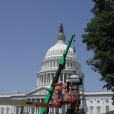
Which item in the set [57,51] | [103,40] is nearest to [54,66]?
[57,51]

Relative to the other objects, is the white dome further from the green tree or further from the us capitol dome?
the green tree

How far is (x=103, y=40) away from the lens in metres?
27.1

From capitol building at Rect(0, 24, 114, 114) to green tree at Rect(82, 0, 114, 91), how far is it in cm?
6853

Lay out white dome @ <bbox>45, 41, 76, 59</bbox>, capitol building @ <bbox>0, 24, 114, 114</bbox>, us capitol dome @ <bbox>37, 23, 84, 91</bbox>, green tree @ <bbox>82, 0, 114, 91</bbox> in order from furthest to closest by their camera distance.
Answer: white dome @ <bbox>45, 41, 76, 59</bbox>, us capitol dome @ <bbox>37, 23, 84, 91</bbox>, capitol building @ <bbox>0, 24, 114, 114</bbox>, green tree @ <bbox>82, 0, 114, 91</bbox>

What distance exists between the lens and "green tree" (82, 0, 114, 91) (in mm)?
26603

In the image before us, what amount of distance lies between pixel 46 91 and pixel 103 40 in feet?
261

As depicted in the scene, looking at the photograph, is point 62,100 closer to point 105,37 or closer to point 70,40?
point 105,37

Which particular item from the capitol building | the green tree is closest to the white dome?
the capitol building

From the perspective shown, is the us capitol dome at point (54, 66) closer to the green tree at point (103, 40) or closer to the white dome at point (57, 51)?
the white dome at point (57, 51)

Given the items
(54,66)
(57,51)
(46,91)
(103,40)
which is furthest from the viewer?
(57,51)

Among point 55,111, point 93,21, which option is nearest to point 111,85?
point 93,21

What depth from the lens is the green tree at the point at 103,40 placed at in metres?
26.6

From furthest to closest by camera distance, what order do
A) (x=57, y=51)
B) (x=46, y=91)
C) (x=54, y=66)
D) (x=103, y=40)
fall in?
(x=57, y=51), (x=54, y=66), (x=46, y=91), (x=103, y=40)

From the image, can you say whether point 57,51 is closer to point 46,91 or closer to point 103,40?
point 46,91
